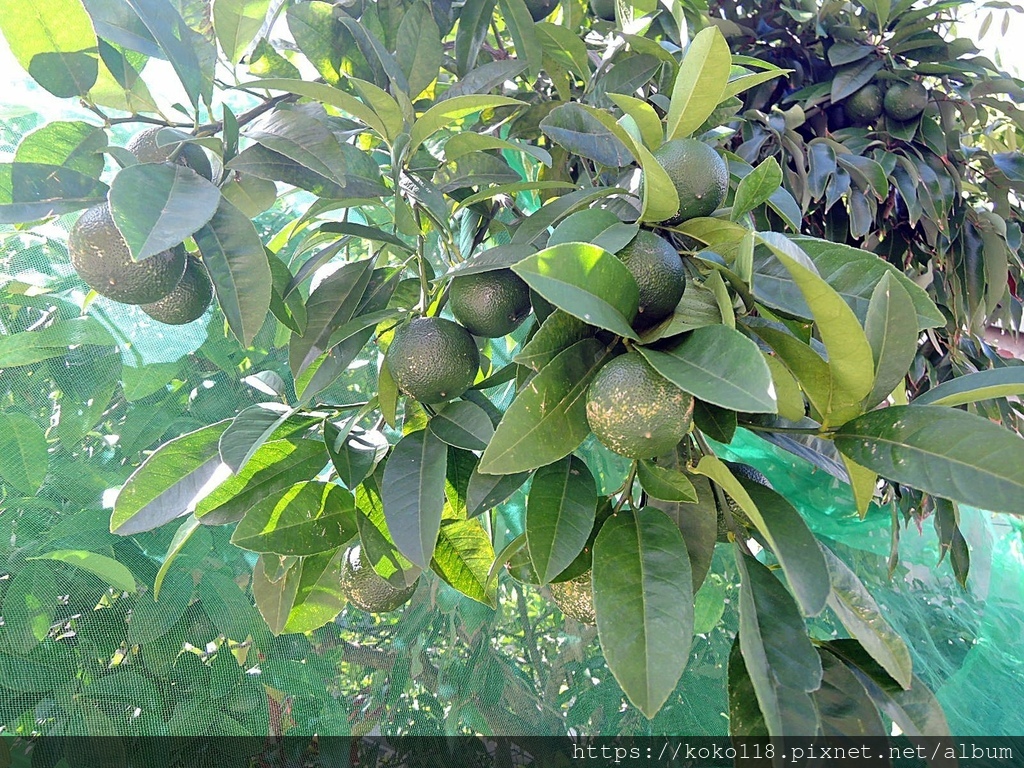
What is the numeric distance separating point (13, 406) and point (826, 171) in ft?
4.03

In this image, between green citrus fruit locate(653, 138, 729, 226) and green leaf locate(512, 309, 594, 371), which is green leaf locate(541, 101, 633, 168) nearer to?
green citrus fruit locate(653, 138, 729, 226)

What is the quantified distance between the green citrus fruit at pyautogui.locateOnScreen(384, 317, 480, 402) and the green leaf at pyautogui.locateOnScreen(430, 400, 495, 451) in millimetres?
15

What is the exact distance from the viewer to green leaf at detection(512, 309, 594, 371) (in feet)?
1.46

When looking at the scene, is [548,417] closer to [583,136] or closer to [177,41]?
[583,136]

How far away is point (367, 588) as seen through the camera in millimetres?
670

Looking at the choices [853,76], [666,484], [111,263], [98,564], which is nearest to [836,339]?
[666,484]

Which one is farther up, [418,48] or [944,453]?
[418,48]

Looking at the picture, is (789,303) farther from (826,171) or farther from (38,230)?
(38,230)

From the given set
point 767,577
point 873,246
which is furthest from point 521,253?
point 873,246

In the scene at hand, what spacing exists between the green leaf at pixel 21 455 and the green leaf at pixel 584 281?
0.81 meters

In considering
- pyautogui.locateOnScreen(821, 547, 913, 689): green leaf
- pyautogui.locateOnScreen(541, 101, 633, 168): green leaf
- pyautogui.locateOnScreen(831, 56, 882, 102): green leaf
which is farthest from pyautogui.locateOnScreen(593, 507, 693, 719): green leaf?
pyautogui.locateOnScreen(831, 56, 882, 102): green leaf

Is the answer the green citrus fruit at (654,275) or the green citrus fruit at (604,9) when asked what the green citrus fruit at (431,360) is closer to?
the green citrus fruit at (654,275)

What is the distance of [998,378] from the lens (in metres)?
0.45

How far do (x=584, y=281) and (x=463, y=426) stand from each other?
21cm
